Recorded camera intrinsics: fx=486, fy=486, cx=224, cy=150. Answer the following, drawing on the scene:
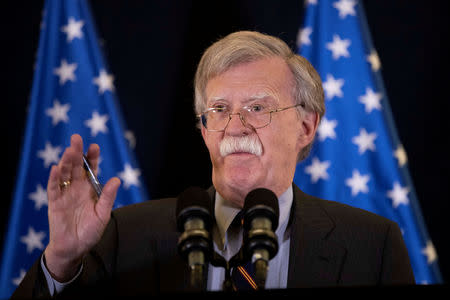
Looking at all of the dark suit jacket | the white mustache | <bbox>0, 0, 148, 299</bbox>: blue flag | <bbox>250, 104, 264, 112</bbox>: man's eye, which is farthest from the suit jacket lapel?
<bbox>0, 0, 148, 299</bbox>: blue flag

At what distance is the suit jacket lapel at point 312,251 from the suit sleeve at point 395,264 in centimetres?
18

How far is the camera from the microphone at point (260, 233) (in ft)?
3.65

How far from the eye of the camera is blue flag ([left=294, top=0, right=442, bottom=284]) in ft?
8.87

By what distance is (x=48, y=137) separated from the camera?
2.68 m

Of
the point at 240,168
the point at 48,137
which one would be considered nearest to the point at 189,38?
the point at 48,137

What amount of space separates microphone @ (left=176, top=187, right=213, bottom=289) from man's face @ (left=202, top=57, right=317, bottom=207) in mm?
717

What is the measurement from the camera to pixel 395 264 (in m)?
1.93

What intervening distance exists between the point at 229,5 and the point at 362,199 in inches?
53.5

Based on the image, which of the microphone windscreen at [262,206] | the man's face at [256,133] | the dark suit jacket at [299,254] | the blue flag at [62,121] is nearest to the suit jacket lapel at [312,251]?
the dark suit jacket at [299,254]

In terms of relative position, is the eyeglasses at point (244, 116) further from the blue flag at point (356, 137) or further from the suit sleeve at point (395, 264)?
the blue flag at point (356, 137)

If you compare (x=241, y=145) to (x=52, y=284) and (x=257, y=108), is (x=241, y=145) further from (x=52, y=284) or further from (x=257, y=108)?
(x=52, y=284)

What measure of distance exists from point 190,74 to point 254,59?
0.78 m

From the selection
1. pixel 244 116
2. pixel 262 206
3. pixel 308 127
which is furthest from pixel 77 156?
pixel 308 127

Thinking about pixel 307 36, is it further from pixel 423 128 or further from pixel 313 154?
pixel 423 128
